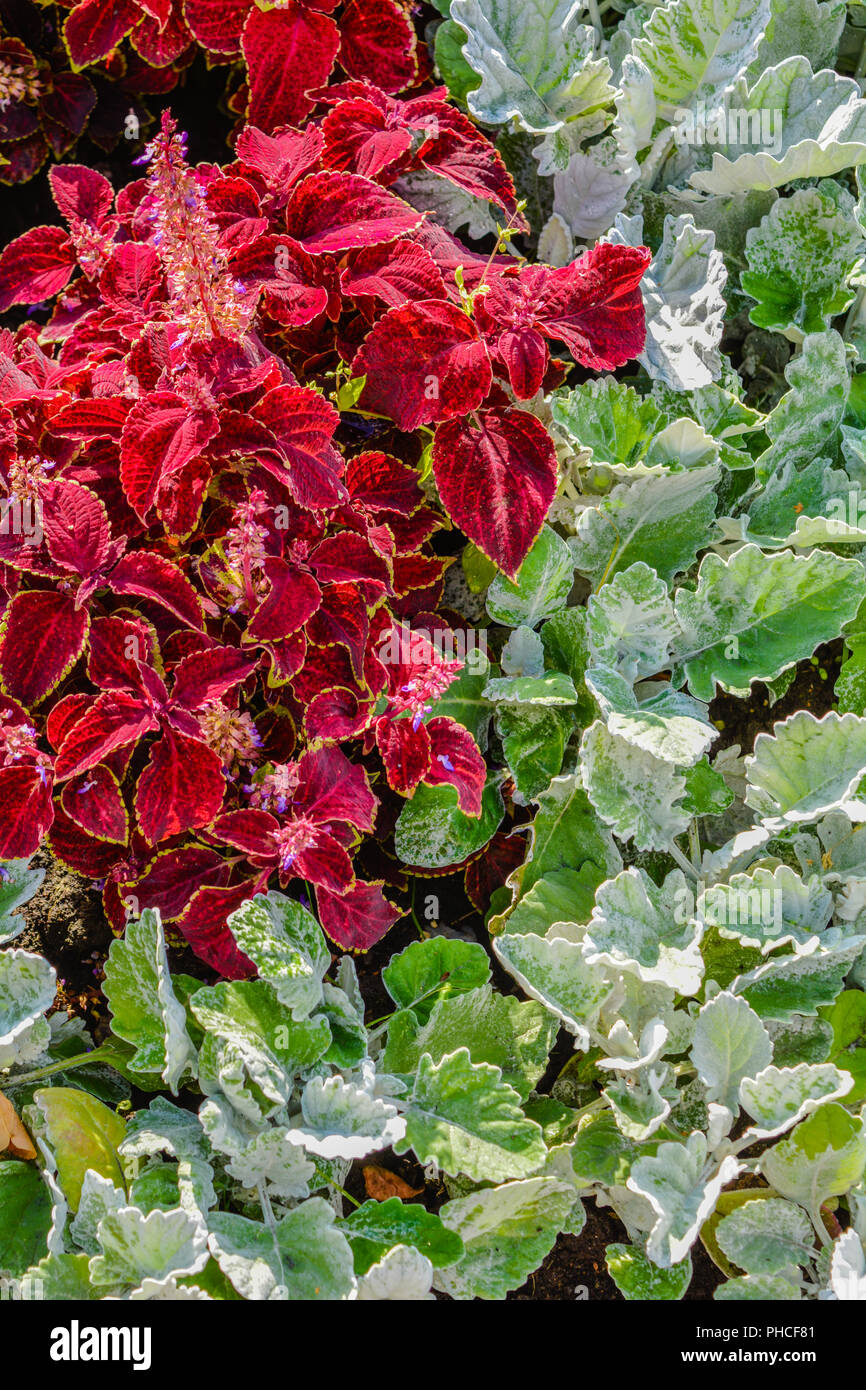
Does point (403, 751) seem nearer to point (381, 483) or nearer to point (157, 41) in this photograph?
point (381, 483)

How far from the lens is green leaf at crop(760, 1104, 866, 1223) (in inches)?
59.7

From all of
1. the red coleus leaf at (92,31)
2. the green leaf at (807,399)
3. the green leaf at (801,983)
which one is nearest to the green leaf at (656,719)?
the green leaf at (801,983)

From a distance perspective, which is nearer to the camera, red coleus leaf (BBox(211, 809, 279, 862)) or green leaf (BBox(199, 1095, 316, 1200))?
green leaf (BBox(199, 1095, 316, 1200))

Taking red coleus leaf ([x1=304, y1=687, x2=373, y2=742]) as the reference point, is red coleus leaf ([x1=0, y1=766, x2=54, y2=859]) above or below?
below

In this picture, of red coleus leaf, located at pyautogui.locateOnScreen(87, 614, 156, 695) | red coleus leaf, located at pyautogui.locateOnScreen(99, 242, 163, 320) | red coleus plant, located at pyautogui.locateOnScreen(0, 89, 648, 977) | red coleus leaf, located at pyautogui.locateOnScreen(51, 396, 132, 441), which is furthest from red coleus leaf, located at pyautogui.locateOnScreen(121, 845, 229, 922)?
red coleus leaf, located at pyautogui.locateOnScreen(99, 242, 163, 320)

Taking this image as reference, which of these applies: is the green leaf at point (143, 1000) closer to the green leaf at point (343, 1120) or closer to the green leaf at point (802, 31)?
the green leaf at point (343, 1120)

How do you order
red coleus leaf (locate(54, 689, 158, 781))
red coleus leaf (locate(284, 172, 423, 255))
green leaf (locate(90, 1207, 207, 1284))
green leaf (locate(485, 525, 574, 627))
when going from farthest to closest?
green leaf (locate(485, 525, 574, 627)) < red coleus leaf (locate(284, 172, 423, 255)) < red coleus leaf (locate(54, 689, 158, 781)) < green leaf (locate(90, 1207, 207, 1284))

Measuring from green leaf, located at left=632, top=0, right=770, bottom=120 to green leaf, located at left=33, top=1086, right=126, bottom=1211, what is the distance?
6.10 feet

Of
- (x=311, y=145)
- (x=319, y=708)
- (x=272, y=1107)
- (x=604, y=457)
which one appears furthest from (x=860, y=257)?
(x=272, y=1107)

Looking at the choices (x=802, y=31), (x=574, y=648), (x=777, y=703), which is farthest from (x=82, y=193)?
(x=777, y=703)

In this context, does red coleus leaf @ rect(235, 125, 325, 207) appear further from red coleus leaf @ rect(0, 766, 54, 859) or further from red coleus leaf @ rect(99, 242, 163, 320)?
red coleus leaf @ rect(0, 766, 54, 859)

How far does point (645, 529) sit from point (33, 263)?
108 cm

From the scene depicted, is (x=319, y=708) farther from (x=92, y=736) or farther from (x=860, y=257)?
(x=860, y=257)

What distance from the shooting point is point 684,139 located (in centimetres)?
208
